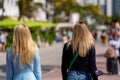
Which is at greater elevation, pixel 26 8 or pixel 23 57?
pixel 23 57

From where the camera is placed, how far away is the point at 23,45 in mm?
6445

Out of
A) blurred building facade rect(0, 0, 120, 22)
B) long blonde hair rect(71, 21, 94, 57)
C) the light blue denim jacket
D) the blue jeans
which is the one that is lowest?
blurred building facade rect(0, 0, 120, 22)

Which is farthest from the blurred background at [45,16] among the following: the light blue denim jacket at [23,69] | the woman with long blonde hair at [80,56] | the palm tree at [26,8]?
the light blue denim jacket at [23,69]

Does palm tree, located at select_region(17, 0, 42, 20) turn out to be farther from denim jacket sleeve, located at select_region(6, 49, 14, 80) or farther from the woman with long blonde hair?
denim jacket sleeve, located at select_region(6, 49, 14, 80)

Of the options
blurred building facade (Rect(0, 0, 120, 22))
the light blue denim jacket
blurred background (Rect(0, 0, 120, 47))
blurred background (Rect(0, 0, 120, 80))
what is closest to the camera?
the light blue denim jacket

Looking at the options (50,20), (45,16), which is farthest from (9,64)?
(50,20)

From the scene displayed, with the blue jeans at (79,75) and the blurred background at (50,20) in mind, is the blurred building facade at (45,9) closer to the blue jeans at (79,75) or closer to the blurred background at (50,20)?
the blurred background at (50,20)

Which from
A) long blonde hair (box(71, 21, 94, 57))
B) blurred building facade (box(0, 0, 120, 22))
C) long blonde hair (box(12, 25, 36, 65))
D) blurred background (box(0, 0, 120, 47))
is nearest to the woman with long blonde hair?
long blonde hair (box(71, 21, 94, 57))

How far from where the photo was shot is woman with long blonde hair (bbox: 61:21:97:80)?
22.6ft

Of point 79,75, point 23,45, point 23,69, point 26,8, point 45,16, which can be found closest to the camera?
point 23,45

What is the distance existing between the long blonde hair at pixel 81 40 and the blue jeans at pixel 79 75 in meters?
0.25

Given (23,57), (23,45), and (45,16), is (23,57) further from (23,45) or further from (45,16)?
(45,16)

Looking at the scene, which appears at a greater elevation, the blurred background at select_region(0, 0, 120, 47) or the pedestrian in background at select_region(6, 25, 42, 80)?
the pedestrian in background at select_region(6, 25, 42, 80)

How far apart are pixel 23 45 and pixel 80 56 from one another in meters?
0.90
